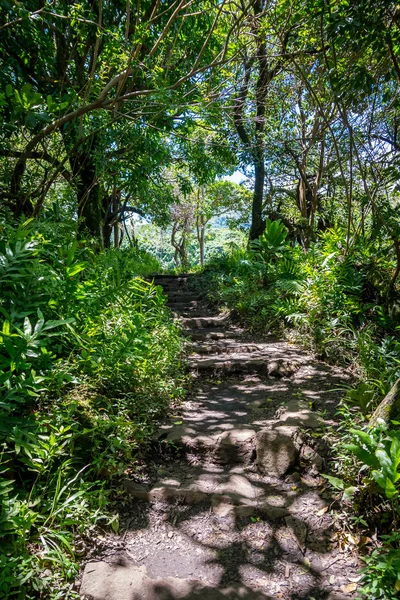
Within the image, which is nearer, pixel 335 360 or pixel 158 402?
pixel 158 402

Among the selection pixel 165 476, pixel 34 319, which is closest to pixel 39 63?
pixel 34 319

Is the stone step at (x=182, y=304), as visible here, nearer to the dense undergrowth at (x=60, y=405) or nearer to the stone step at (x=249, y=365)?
the stone step at (x=249, y=365)

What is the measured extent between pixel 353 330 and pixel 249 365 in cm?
118

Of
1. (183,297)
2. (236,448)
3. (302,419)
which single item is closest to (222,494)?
(236,448)

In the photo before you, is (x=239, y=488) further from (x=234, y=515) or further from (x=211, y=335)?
(x=211, y=335)

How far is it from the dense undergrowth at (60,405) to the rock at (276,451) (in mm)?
840

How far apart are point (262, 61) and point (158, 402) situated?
7165mm

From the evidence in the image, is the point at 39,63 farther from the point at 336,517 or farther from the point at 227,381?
the point at 336,517

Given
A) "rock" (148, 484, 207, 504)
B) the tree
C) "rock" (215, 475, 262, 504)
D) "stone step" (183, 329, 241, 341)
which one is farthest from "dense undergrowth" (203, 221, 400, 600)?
Result: the tree

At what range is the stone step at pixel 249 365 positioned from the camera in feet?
13.4

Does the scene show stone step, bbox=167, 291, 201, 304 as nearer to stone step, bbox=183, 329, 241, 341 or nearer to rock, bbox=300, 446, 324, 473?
stone step, bbox=183, 329, 241, 341

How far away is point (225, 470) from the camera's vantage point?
263cm

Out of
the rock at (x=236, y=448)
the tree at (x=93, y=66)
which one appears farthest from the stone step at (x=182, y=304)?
the rock at (x=236, y=448)

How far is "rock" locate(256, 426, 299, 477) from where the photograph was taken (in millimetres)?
2518
